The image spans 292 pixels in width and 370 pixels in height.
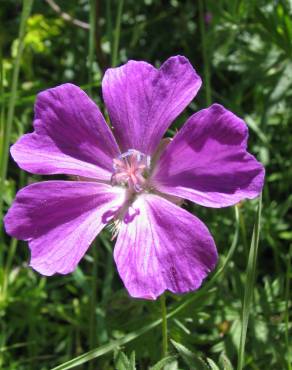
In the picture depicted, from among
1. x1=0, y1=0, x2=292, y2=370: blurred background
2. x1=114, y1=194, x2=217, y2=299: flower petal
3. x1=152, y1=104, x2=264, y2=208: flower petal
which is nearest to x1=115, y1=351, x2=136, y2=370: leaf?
x1=0, y1=0, x2=292, y2=370: blurred background

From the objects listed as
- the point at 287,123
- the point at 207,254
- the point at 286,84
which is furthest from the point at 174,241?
the point at 287,123

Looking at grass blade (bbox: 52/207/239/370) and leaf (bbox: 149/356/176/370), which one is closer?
leaf (bbox: 149/356/176/370)

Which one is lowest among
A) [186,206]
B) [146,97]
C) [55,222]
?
[186,206]

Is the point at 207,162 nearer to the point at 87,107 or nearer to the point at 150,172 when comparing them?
the point at 150,172

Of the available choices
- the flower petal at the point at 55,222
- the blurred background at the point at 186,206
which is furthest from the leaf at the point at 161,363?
the flower petal at the point at 55,222

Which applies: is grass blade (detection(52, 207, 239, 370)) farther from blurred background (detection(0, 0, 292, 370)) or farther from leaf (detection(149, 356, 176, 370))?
leaf (detection(149, 356, 176, 370))

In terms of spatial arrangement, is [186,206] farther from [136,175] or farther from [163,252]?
[163,252]

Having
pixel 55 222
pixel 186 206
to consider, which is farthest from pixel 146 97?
pixel 186 206
